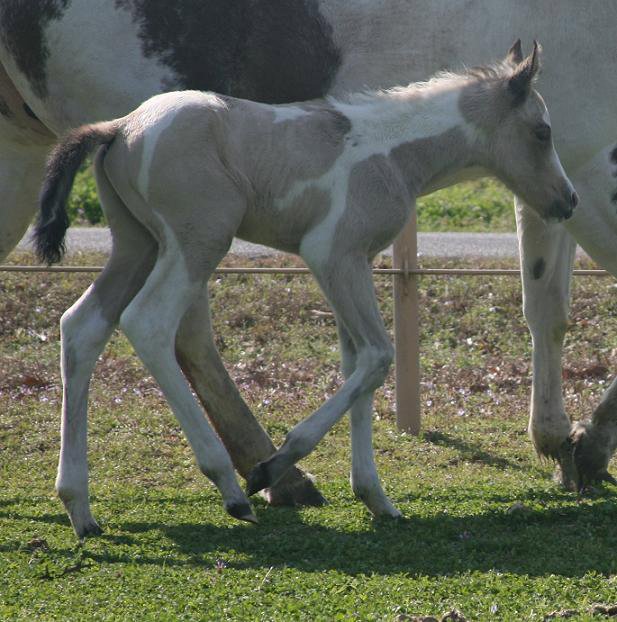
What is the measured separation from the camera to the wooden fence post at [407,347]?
7.87 meters

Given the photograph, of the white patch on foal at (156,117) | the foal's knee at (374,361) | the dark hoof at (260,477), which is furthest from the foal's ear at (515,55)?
the dark hoof at (260,477)

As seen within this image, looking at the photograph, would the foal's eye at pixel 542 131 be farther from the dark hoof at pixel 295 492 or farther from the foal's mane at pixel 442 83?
the dark hoof at pixel 295 492

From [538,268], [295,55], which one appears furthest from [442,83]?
[538,268]

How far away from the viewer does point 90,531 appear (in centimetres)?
534

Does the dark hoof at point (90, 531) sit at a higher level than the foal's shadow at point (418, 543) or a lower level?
lower

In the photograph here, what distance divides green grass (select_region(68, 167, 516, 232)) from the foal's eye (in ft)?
31.2

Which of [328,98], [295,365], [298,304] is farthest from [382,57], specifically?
[298,304]

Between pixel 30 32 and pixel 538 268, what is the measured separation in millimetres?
2787

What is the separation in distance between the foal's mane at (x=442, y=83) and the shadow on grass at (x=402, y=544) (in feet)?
5.62

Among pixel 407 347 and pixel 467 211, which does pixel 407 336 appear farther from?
pixel 467 211

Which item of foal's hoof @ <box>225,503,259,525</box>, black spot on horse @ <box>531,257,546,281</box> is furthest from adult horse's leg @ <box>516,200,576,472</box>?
foal's hoof @ <box>225,503,259,525</box>

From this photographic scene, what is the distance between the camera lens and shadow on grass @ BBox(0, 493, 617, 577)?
15.9ft

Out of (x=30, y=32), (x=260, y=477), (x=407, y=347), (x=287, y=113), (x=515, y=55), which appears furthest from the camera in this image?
(x=407, y=347)

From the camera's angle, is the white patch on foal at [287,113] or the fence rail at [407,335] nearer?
the white patch on foal at [287,113]
